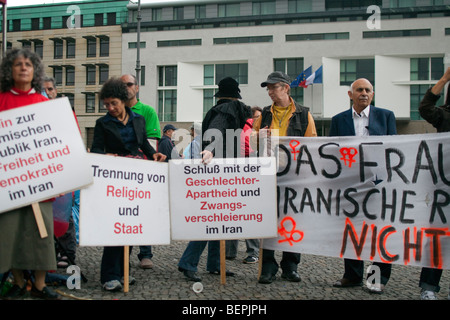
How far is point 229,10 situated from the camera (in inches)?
1869

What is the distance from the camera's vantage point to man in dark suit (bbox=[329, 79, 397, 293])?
485 cm

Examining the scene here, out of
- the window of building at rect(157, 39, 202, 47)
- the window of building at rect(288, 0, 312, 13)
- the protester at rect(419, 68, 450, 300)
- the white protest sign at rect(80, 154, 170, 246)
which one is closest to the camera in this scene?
the protester at rect(419, 68, 450, 300)

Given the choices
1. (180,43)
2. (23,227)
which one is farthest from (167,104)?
(23,227)

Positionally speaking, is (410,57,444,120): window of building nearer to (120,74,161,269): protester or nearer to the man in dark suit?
the man in dark suit

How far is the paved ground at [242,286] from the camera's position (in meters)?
4.35

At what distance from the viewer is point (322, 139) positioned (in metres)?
5.05

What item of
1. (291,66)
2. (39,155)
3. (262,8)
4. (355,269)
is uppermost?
(262,8)

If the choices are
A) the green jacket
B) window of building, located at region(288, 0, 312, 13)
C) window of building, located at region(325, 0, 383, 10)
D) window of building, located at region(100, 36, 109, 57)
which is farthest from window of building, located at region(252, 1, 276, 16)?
the green jacket

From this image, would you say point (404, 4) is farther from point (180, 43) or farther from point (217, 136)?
point (217, 136)

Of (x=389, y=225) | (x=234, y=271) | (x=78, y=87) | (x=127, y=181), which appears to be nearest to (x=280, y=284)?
(x=234, y=271)

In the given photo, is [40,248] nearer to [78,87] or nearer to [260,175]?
[260,175]

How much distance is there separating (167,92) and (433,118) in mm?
43193

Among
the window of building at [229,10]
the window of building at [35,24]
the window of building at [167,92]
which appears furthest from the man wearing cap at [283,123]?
the window of building at [35,24]

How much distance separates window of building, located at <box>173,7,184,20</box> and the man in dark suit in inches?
1814
